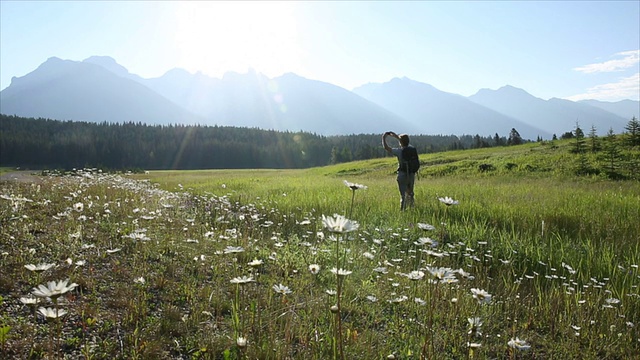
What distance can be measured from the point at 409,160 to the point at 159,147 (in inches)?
5397

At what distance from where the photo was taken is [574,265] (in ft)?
19.8

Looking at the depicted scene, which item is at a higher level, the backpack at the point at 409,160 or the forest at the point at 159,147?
the forest at the point at 159,147

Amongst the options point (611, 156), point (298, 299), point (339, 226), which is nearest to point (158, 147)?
point (611, 156)

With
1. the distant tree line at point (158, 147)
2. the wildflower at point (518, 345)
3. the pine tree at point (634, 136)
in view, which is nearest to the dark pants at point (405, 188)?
the wildflower at point (518, 345)

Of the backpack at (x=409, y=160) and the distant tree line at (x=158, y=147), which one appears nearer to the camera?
the backpack at (x=409, y=160)

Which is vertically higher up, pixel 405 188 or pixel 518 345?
pixel 405 188

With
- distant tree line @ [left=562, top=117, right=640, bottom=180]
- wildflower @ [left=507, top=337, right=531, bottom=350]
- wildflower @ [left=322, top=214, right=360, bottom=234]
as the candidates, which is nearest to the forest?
distant tree line @ [left=562, top=117, right=640, bottom=180]

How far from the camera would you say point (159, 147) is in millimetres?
133125

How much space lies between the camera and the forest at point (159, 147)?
4405 inches

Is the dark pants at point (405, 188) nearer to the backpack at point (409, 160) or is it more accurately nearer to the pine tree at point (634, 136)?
the backpack at point (409, 160)

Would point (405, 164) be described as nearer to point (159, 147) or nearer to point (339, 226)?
point (339, 226)

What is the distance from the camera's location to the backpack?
10.7 meters

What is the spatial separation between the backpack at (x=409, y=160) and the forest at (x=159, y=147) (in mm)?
94551

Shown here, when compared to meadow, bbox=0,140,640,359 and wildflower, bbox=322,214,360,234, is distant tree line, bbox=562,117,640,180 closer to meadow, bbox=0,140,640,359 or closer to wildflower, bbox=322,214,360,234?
meadow, bbox=0,140,640,359
